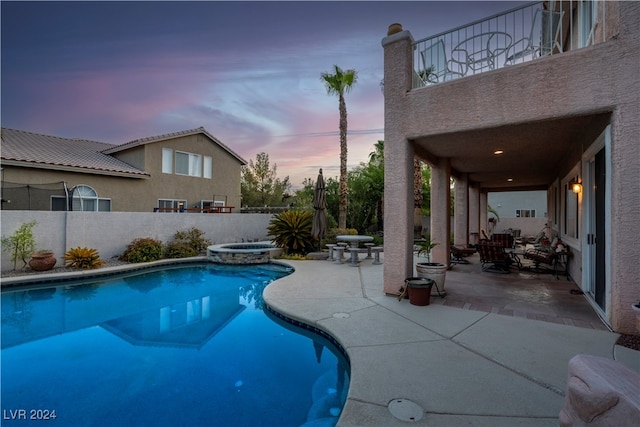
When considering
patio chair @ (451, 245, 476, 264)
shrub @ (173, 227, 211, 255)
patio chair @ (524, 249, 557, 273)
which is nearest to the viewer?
patio chair @ (524, 249, 557, 273)

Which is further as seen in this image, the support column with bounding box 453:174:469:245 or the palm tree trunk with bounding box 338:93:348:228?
the palm tree trunk with bounding box 338:93:348:228

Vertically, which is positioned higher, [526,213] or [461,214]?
[526,213]

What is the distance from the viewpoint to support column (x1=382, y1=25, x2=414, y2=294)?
6.78m

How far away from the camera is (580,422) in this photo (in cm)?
212

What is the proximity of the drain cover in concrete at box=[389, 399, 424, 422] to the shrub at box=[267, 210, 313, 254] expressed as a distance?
1114 cm

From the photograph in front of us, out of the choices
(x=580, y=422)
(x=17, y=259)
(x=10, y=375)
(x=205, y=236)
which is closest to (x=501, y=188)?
(x=205, y=236)

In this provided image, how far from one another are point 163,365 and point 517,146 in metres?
8.74

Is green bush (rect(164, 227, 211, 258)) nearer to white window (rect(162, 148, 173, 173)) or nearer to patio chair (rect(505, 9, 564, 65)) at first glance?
white window (rect(162, 148, 173, 173))

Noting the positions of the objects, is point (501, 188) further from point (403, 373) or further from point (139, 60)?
point (139, 60)

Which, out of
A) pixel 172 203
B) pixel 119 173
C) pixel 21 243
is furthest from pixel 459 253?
pixel 119 173

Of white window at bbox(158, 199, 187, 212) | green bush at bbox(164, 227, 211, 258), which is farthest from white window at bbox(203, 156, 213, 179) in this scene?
green bush at bbox(164, 227, 211, 258)

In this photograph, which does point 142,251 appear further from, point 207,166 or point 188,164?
point 207,166

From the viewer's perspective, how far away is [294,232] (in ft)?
46.3

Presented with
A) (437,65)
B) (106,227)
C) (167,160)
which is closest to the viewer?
(437,65)
